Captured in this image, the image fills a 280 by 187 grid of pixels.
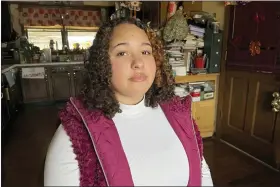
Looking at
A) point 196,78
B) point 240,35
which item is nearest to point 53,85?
point 196,78

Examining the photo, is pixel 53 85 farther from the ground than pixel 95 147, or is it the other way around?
pixel 95 147

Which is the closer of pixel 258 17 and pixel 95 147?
pixel 95 147

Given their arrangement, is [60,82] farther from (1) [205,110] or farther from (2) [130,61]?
(2) [130,61]

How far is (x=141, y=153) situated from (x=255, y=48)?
2082mm

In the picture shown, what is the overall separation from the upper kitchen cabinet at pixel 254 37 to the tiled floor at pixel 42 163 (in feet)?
3.23

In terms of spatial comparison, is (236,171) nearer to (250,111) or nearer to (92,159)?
(250,111)

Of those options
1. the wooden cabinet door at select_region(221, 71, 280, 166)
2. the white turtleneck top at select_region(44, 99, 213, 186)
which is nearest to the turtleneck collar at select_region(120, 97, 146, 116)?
the white turtleneck top at select_region(44, 99, 213, 186)

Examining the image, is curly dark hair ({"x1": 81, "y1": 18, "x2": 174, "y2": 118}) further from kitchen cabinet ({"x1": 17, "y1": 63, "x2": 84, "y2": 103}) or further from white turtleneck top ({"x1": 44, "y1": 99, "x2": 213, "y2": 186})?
kitchen cabinet ({"x1": 17, "y1": 63, "x2": 84, "y2": 103})

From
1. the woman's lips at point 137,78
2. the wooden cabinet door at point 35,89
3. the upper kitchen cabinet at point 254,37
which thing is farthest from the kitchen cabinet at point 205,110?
the wooden cabinet door at point 35,89

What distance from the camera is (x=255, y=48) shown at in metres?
2.37

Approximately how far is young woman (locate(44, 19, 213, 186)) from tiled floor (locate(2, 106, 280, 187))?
1.35 metres

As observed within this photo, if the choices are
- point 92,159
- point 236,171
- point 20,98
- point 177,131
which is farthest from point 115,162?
point 20,98

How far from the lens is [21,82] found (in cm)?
449

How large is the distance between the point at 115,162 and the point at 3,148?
2.69 meters
